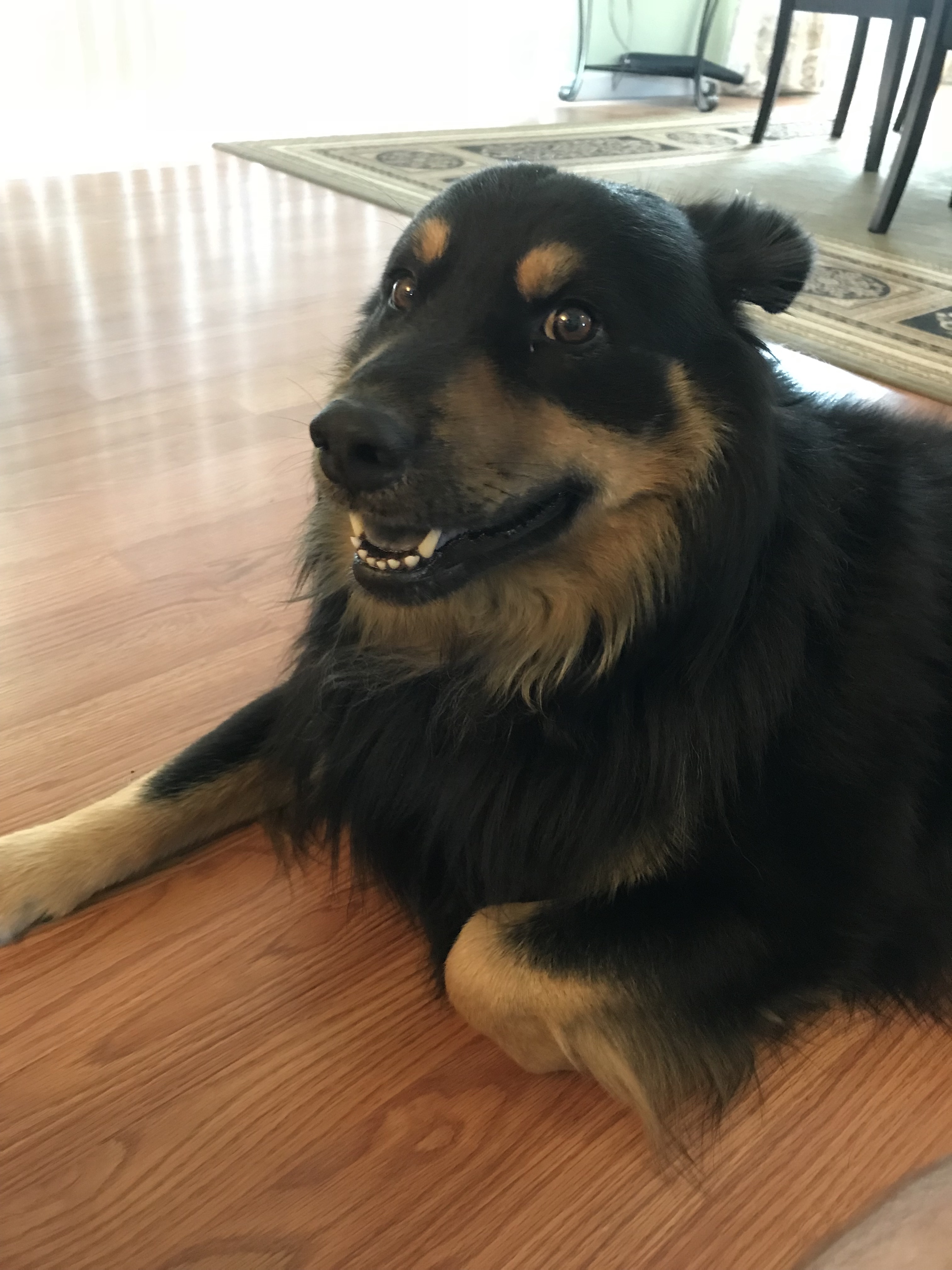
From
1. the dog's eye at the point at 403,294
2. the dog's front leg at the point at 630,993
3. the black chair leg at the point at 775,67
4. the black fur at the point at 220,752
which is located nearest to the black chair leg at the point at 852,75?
the black chair leg at the point at 775,67

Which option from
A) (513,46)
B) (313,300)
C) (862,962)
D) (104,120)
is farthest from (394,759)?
(513,46)

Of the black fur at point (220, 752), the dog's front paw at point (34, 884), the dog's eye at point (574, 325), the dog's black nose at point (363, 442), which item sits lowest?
the dog's front paw at point (34, 884)

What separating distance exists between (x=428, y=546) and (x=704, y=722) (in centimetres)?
37

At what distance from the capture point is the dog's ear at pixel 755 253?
1193 millimetres

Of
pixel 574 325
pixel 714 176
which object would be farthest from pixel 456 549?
pixel 714 176

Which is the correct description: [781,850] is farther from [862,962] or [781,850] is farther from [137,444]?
[137,444]

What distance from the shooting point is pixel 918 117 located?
404 centimetres

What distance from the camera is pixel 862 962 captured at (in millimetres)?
1233

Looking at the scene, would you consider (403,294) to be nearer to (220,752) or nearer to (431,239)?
(431,239)

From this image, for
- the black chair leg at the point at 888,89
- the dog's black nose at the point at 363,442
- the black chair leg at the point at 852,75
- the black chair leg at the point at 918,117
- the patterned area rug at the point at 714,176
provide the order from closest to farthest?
the dog's black nose at the point at 363,442 < the patterned area rug at the point at 714,176 < the black chair leg at the point at 918,117 < the black chair leg at the point at 888,89 < the black chair leg at the point at 852,75

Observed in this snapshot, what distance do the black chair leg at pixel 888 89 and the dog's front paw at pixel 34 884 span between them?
17.6 ft

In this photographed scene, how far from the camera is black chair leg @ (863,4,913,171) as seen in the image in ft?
16.8

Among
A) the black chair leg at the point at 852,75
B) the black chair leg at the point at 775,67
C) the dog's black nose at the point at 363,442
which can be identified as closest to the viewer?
the dog's black nose at the point at 363,442

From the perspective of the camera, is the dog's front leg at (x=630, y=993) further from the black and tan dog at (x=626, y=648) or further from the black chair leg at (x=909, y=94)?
the black chair leg at (x=909, y=94)
